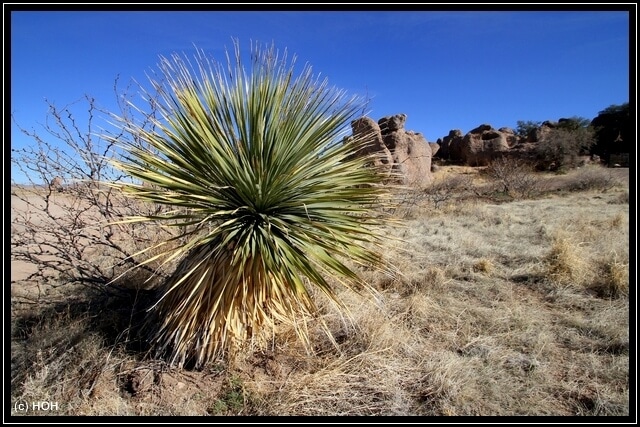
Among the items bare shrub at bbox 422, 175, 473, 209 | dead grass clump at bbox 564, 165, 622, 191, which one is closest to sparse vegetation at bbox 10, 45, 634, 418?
bare shrub at bbox 422, 175, 473, 209

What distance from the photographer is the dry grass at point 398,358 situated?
9.04ft

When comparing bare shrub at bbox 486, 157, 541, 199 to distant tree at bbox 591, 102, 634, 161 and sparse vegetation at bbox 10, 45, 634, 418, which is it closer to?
sparse vegetation at bbox 10, 45, 634, 418

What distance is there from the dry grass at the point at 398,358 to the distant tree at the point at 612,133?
30673 millimetres

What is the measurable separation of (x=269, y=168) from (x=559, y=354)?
10.5ft

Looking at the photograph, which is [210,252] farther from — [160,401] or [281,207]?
[160,401]

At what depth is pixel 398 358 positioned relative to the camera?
3.32 m

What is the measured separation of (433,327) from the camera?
13.0ft

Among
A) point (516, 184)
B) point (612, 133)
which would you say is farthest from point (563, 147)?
point (516, 184)

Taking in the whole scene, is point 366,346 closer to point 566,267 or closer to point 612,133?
point 566,267

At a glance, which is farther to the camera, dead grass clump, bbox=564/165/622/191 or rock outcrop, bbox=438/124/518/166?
rock outcrop, bbox=438/124/518/166

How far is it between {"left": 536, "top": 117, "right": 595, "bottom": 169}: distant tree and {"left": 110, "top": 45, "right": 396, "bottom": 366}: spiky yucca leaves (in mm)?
28884

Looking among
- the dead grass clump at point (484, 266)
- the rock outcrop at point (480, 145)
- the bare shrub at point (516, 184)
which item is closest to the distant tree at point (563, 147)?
the rock outcrop at point (480, 145)

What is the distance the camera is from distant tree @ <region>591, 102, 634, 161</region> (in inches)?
1128

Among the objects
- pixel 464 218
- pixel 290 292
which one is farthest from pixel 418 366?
pixel 464 218
